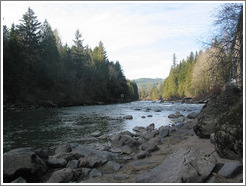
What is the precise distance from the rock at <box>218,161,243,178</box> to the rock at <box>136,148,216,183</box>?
0.18 metres

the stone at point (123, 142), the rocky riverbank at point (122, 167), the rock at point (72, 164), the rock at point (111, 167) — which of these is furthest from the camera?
the stone at point (123, 142)

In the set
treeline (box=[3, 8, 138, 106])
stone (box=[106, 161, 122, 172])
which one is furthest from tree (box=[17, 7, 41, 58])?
stone (box=[106, 161, 122, 172])

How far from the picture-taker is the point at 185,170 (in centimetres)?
322

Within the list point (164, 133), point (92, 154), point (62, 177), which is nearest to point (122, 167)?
point (92, 154)

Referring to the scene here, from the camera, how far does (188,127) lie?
9.59 meters

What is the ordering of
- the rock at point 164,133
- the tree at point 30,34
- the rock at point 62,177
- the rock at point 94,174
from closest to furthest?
the rock at point 62,177
the rock at point 94,174
the rock at point 164,133
the tree at point 30,34

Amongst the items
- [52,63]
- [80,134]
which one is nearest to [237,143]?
[80,134]

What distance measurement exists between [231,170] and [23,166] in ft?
14.2

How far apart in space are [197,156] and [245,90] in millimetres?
1558

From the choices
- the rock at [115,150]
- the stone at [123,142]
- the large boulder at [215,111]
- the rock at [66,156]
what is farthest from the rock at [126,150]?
the large boulder at [215,111]

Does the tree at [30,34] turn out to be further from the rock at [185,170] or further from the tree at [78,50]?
the rock at [185,170]

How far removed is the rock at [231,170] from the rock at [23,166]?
399cm

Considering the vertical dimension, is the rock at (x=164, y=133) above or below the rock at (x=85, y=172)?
above

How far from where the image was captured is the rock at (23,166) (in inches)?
166
